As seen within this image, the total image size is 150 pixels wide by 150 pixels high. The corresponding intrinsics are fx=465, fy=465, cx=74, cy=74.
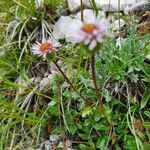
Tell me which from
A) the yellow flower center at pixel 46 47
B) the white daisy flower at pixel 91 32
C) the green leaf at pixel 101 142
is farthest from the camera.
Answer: the green leaf at pixel 101 142

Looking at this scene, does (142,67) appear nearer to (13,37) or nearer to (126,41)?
(126,41)

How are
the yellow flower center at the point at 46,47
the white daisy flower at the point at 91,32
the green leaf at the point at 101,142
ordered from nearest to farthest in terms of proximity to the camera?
1. the white daisy flower at the point at 91,32
2. the yellow flower center at the point at 46,47
3. the green leaf at the point at 101,142

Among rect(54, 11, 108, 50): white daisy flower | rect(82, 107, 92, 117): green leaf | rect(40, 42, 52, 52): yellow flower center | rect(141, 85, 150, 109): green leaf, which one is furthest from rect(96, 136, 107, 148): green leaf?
rect(54, 11, 108, 50): white daisy flower

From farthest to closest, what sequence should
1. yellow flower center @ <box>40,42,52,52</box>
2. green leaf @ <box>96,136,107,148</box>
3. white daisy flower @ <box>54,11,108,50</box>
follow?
green leaf @ <box>96,136,107,148</box>, yellow flower center @ <box>40,42,52,52</box>, white daisy flower @ <box>54,11,108,50</box>

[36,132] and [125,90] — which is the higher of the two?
[125,90]

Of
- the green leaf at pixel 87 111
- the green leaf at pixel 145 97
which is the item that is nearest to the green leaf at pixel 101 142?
the green leaf at pixel 87 111

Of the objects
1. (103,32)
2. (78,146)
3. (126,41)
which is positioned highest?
(103,32)

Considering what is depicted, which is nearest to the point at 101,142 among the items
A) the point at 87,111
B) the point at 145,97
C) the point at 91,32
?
the point at 87,111

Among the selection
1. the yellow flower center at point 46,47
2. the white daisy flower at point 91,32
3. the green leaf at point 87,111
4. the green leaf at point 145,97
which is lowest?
the green leaf at point 87,111

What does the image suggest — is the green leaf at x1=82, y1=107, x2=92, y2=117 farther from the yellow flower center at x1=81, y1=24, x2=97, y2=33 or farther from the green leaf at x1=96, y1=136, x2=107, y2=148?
the yellow flower center at x1=81, y1=24, x2=97, y2=33

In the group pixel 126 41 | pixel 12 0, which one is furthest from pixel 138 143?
pixel 12 0

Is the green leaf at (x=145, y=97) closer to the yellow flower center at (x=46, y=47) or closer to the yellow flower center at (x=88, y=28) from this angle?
the yellow flower center at (x=46, y=47)
